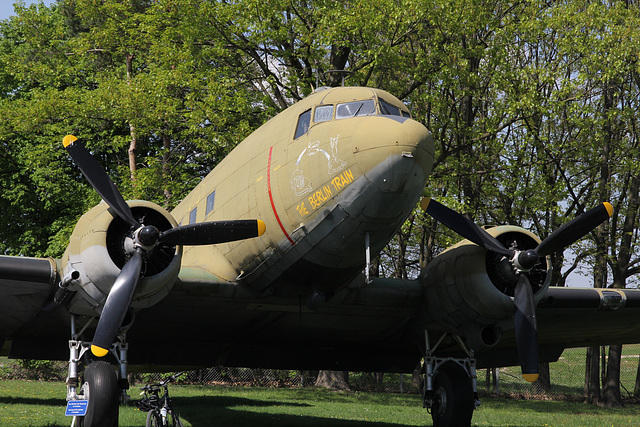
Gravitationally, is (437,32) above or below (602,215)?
above

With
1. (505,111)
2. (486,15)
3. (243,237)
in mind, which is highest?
(486,15)

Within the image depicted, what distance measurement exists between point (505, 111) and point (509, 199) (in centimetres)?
503

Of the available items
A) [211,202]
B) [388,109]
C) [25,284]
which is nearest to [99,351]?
[25,284]

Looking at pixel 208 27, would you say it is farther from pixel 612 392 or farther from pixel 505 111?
pixel 612 392

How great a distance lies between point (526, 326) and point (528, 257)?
1.14 meters

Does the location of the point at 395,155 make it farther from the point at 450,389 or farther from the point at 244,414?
the point at 244,414

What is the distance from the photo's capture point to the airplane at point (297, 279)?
855cm

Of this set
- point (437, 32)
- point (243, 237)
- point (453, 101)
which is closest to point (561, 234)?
point (243, 237)

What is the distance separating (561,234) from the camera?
10203 mm

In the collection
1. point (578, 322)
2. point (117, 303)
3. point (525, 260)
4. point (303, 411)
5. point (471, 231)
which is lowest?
point (303, 411)

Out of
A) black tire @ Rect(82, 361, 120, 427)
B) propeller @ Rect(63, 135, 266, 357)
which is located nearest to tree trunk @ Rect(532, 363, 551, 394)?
propeller @ Rect(63, 135, 266, 357)

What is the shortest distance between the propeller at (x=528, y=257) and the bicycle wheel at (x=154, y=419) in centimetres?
549

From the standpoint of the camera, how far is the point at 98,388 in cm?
856

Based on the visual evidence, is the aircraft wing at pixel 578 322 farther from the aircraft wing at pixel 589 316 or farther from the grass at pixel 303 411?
the grass at pixel 303 411
